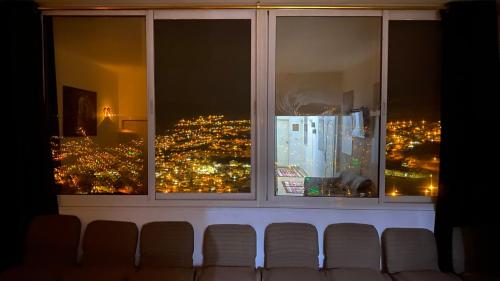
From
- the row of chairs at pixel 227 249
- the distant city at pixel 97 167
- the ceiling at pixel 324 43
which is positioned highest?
the ceiling at pixel 324 43

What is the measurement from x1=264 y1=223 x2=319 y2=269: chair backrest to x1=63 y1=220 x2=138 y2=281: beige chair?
1.17 meters

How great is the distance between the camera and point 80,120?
2859mm

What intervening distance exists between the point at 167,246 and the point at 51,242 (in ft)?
3.35

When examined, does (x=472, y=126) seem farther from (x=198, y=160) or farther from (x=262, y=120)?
(x=198, y=160)

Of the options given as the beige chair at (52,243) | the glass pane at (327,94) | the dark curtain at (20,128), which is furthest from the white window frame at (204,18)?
the dark curtain at (20,128)

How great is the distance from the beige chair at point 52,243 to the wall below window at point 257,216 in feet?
0.57

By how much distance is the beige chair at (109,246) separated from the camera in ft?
8.13

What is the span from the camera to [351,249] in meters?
2.49

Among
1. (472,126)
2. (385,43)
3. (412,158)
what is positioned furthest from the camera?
(412,158)

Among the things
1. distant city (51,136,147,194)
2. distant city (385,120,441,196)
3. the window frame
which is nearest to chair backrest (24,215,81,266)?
the window frame

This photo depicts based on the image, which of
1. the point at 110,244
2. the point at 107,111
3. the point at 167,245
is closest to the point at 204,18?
the point at 107,111

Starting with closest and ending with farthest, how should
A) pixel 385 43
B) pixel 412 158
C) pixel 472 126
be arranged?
pixel 472 126 → pixel 385 43 → pixel 412 158

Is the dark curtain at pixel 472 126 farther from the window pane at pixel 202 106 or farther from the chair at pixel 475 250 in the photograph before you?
the window pane at pixel 202 106

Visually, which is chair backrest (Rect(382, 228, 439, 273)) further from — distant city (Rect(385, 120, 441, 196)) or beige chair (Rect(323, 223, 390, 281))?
distant city (Rect(385, 120, 441, 196))
